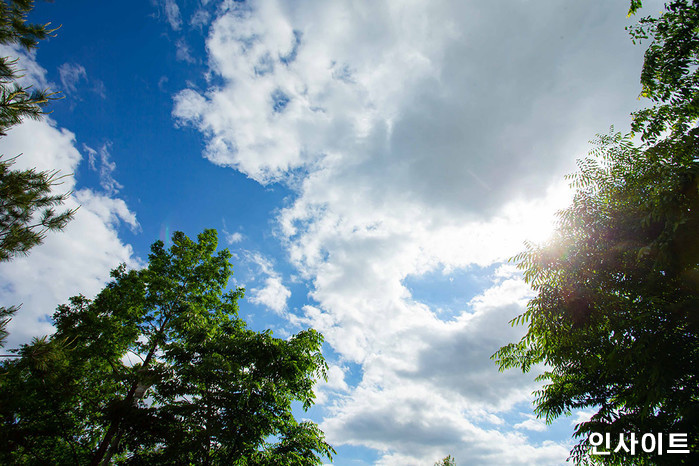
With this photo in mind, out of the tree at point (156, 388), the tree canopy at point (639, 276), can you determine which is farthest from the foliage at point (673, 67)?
the tree at point (156, 388)

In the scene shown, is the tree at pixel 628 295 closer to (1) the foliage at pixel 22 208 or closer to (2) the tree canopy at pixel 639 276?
(2) the tree canopy at pixel 639 276

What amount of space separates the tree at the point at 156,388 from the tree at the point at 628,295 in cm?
745

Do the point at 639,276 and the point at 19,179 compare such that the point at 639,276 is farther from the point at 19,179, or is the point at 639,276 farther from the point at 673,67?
the point at 19,179

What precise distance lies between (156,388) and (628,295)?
1443cm

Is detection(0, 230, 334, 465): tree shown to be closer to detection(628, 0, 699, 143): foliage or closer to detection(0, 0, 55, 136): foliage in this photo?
detection(0, 0, 55, 136): foliage

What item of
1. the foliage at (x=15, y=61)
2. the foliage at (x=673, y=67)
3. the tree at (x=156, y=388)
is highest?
the foliage at (x=673, y=67)

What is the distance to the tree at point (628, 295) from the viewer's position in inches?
271

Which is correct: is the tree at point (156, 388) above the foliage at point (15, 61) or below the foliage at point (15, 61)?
below

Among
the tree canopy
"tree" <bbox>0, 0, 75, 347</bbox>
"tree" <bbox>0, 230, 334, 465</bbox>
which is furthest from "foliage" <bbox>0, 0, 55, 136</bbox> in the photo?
the tree canopy

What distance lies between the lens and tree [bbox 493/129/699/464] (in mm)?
6871

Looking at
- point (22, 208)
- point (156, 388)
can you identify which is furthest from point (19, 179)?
point (156, 388)

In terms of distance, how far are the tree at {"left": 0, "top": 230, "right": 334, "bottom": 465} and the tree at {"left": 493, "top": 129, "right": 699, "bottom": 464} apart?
745cm

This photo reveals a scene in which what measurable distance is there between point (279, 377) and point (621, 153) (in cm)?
1310

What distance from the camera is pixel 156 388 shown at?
9.69 metres
